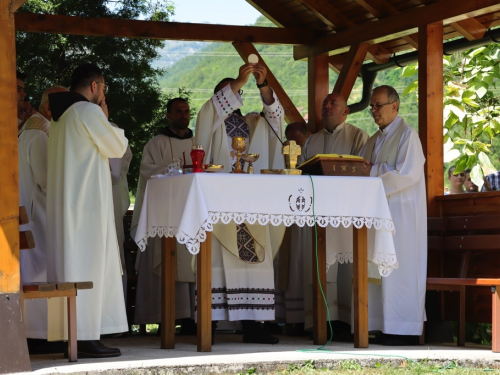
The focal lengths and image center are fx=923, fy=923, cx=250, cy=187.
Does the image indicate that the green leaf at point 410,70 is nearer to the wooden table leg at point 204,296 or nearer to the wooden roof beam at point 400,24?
the wooden roof beam at point 400,24

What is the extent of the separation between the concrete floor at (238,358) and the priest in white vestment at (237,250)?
0.24 metres

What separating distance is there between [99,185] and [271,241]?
1.65 metres

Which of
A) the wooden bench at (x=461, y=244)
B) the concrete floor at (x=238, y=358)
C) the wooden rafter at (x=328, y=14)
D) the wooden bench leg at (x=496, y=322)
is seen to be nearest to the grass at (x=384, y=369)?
the concrete floor at (x=238, y=358)

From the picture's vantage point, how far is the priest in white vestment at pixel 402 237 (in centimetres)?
694

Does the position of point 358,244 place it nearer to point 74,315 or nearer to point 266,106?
point 266,106

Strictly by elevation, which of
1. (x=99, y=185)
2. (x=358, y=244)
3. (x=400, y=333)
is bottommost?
(x=400, y=333)

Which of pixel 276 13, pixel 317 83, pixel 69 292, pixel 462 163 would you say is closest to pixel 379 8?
pixel 317 83

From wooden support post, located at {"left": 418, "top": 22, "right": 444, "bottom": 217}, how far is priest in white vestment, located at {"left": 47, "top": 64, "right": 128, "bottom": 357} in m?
3.25

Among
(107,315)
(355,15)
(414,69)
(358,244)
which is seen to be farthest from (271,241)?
(414,69)

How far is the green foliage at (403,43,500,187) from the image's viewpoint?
33.8 ft

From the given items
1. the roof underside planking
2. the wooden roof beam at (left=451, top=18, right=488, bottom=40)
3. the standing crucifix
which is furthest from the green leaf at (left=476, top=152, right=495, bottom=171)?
the standing crucifix

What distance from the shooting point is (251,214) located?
19.3 feet

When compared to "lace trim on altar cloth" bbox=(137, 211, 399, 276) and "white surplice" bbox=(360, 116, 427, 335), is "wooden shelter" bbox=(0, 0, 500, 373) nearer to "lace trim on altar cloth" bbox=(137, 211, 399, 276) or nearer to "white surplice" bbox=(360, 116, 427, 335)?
"white surplice" bbox=(360, 116, 427, 335)

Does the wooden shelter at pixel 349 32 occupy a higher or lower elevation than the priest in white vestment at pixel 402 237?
higher
